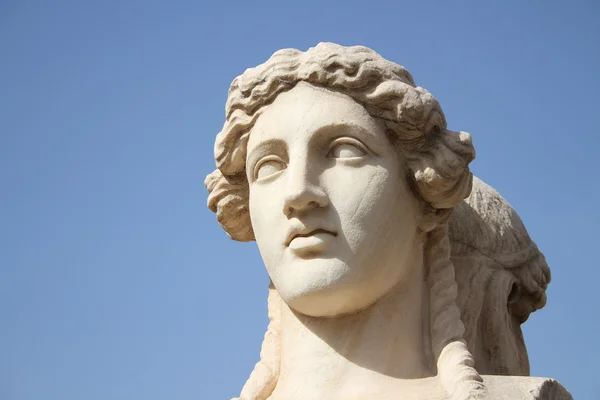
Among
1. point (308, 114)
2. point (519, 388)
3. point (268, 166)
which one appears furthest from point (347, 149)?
point (519, 388)

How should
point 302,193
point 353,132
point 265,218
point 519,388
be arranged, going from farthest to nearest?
point 265,218
point 353,132
point 302,193
point 519,388

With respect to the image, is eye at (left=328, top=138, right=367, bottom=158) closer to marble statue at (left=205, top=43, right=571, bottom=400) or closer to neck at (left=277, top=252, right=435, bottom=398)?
marble statue at (left=205, top=43, right=571, bottom=400)

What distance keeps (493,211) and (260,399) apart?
235cm

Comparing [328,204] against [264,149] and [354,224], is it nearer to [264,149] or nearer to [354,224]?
[354,224]

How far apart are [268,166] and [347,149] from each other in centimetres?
56

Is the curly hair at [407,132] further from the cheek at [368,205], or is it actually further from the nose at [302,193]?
the nose at [302,193]

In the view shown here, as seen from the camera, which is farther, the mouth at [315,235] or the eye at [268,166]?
the eye at [268,166]

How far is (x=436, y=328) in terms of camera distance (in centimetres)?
759

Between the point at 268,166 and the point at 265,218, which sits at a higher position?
the point at 268,166

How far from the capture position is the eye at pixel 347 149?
741 centimetres

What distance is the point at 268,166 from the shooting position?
7613mm

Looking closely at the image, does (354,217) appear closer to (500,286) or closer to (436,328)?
(436,328)

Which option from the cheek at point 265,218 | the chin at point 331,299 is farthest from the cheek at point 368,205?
the cheek at point 265,218

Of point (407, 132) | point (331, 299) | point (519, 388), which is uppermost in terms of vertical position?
point (407, 132)
